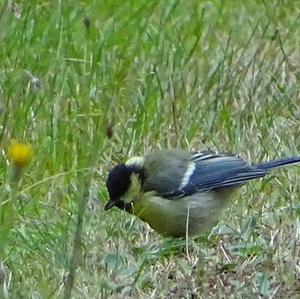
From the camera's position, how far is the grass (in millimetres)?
5102

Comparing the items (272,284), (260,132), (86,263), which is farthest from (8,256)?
(260,132)

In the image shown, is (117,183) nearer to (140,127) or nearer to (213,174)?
(213,174)

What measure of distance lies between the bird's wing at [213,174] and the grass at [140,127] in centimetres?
12

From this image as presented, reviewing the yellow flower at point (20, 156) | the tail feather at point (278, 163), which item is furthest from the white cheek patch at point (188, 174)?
the yellow flower at point (20, 156)

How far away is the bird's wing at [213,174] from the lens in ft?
19.1

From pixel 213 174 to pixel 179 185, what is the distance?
19 centimetres

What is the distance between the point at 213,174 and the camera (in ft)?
19.4

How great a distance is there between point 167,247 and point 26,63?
1890mm

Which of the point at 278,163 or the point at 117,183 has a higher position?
the point at 117,183

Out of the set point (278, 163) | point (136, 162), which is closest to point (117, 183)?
point (136, 162)

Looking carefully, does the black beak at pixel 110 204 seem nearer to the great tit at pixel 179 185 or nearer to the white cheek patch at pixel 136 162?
the great tit at pixel 179 185

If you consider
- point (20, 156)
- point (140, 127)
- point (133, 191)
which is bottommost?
point (140, 127)

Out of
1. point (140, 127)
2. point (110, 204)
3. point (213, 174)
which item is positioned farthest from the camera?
point (140, 127)

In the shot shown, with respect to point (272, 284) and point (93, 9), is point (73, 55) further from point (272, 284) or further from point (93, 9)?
point (272, 284)
